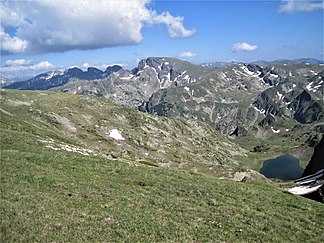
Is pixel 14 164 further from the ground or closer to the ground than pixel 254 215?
further from the ground

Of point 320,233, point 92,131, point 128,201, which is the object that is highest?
point 128,201

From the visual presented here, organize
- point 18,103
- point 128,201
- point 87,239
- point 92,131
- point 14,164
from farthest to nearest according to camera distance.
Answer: point 92,131 → point 18,103 → point 14,164 → point 128,201 → point 87,239

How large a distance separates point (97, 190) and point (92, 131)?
6067 inches

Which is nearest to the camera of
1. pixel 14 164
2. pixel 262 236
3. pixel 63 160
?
pixel 262 236

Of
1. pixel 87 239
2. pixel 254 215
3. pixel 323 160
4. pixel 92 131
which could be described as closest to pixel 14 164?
pixel 87 239

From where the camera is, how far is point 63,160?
45.7 m

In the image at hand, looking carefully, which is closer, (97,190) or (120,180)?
(97,190)

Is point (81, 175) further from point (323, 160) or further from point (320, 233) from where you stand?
point (323, 160)

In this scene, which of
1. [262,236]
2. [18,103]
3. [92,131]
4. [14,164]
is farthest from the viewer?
[92,131]

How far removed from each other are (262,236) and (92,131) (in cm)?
16382

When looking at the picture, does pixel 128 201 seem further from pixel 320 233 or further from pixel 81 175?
pixel 320 233

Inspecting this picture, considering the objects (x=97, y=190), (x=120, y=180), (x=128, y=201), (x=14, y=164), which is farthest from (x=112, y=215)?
(x=14, y=164)

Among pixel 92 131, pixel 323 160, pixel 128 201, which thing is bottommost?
pixel 323 160

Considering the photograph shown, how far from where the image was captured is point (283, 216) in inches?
1358
